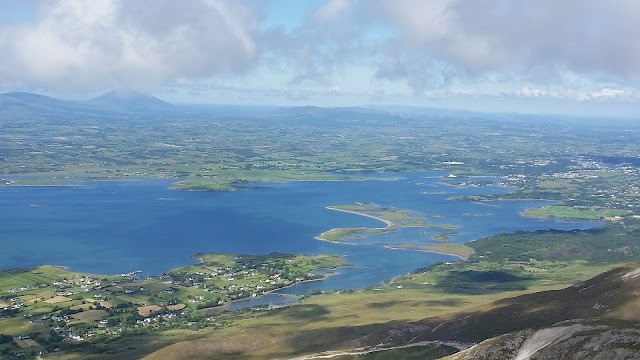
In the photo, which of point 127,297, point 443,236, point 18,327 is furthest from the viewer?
point 443,236

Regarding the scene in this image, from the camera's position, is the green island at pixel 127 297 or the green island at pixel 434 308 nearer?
the green island at pixel 434 308

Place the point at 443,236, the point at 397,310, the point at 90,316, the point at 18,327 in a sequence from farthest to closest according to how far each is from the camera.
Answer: the point at 443,236
the point at 90,316
the point at 397,310
the point at 18,327

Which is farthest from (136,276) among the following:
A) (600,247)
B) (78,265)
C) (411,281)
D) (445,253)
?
(600,247)

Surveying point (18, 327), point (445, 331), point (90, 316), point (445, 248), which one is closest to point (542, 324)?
point (445, 331)

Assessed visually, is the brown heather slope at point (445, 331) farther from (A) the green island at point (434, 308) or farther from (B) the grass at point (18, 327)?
(B) the grass at point (18, 327)

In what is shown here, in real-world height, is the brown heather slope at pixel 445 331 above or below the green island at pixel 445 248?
above

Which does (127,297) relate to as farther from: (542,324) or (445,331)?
(542,324)

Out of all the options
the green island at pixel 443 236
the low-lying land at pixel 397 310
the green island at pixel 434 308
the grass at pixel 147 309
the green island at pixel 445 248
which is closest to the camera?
the green island at pixel 434 308

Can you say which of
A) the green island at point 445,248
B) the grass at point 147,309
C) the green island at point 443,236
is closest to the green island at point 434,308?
the green island at point 445,248
